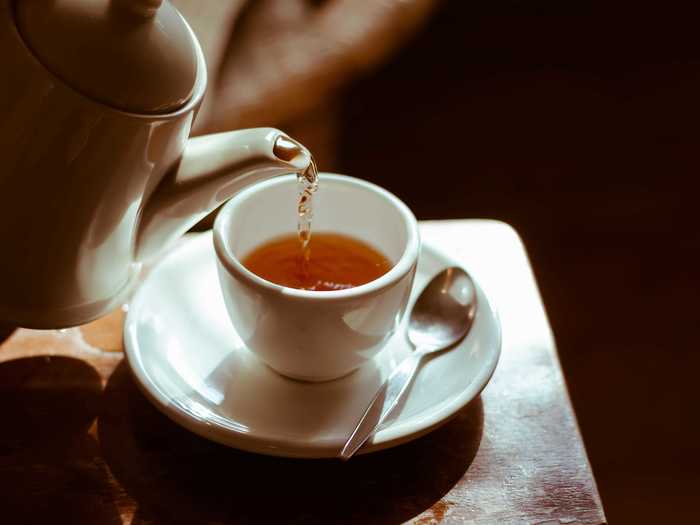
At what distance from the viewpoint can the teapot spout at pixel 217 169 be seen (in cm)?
66

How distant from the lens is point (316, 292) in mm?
645

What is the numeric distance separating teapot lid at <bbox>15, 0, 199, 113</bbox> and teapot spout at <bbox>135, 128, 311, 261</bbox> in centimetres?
8

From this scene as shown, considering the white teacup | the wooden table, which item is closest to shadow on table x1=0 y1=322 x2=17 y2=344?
the wooden table

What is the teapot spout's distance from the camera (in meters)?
0.66

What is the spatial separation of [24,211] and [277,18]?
112cm

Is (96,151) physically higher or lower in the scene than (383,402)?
higher

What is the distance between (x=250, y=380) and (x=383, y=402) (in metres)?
0.12

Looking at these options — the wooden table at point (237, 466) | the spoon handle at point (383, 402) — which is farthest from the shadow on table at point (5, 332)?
the spoon handle at point (383, 402)

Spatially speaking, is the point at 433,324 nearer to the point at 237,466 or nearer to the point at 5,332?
the point at 237,466

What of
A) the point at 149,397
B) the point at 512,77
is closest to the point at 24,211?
the point at 149,397

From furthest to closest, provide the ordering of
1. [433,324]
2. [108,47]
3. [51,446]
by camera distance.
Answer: [433,324]
[51,446]
[108,47]

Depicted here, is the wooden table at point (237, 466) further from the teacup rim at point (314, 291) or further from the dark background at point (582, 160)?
the dark background at point (582, 160)

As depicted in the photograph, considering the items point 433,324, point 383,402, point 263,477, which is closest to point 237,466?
point 263,477

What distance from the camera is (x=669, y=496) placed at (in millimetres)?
1404
